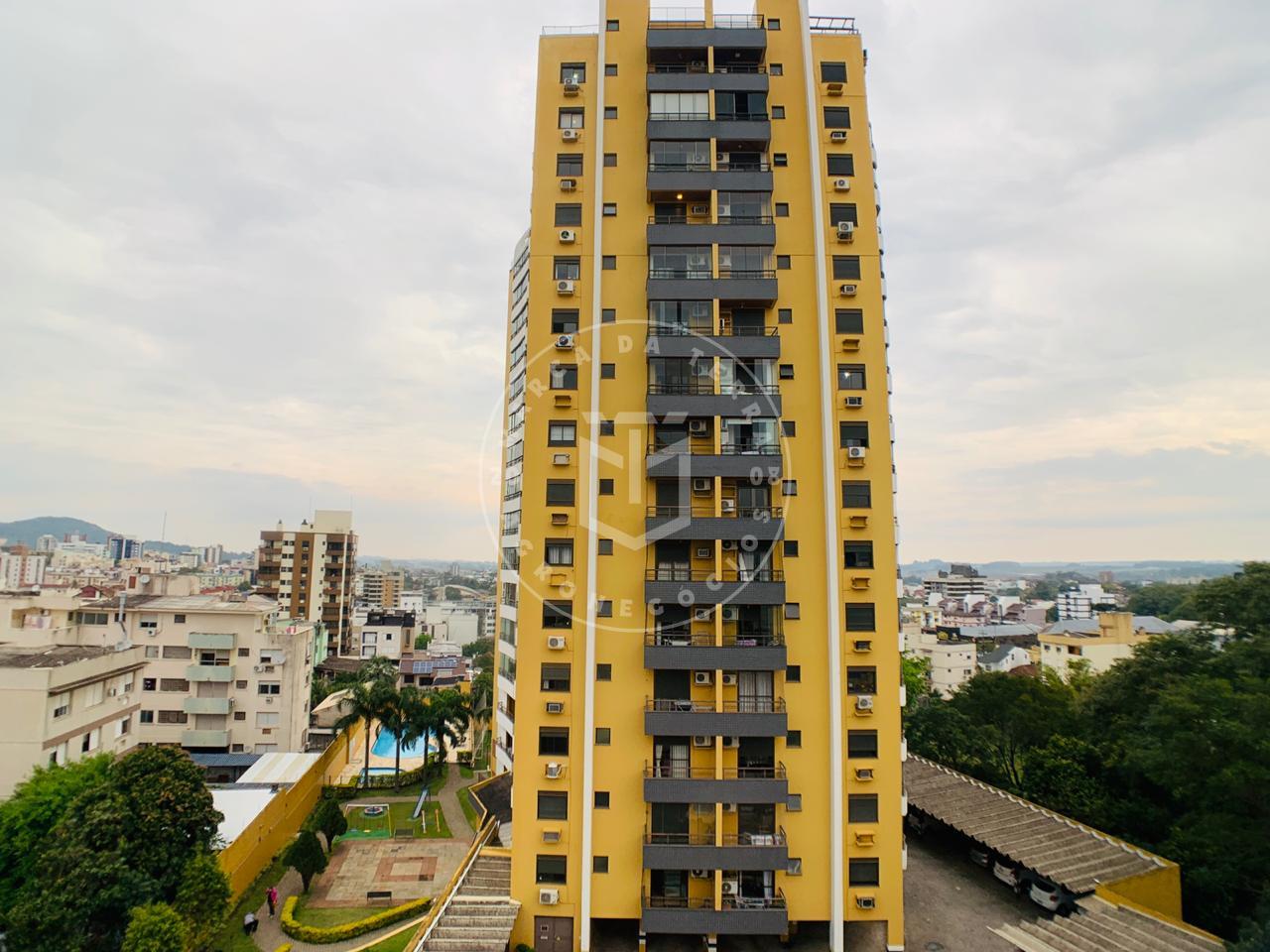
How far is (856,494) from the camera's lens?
22594 millimetres

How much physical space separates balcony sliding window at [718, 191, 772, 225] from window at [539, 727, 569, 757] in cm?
1893

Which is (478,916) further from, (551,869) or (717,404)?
(717,404)

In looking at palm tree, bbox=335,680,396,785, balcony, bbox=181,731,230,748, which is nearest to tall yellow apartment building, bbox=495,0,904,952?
palm tree, bbox=335,680,396,785

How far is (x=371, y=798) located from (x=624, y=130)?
122 ft

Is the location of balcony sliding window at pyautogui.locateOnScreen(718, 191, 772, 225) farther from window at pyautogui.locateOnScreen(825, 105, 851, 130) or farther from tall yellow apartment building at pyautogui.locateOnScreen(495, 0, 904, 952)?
window at pyautogui.locateOnScreen(825, 105, 851, 130)

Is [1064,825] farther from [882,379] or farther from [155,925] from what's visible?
[155,925]

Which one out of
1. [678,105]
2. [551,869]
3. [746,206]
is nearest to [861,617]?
[551,869]

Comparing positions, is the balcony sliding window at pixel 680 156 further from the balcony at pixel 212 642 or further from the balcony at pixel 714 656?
the balcony at pixel 212 642

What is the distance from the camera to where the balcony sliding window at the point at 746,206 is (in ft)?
77.9

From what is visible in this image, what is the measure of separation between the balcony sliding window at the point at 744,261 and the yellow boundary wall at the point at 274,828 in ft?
90.6

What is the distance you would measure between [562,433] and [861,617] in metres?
12.1

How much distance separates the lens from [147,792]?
20.8 meters

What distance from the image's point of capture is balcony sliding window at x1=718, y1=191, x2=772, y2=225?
23.7m

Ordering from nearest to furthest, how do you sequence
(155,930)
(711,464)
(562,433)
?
(155,930) → (711,464) → (562,433)
